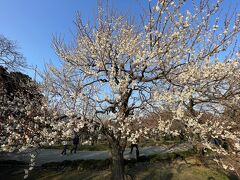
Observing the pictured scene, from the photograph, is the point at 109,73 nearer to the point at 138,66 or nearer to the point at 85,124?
the point at 138,66

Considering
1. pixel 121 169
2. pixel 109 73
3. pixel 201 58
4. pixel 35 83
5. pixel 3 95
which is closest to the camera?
pixel 201 58

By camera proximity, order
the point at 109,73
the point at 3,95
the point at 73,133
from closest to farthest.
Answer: the point at 73,133
the point at 109,73
the point at 3,95

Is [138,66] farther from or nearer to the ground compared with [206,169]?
farther from the ground

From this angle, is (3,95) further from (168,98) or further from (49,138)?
(168,98)

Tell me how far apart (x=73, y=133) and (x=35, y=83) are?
345cm

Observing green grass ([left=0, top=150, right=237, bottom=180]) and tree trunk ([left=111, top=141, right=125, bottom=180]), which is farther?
green grass ([left=0, top=150, right=237, bottom=180])

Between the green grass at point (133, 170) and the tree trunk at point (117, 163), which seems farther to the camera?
the green grass at point (133, 170)

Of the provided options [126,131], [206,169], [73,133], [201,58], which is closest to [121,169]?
[126,131]

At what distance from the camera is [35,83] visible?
398 inches

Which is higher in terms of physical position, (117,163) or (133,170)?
(133,170)

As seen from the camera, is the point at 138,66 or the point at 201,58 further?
the point at 138,66

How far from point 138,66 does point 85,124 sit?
211 cm

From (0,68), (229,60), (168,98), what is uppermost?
(0,68)

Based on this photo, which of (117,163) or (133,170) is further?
(133,170)
